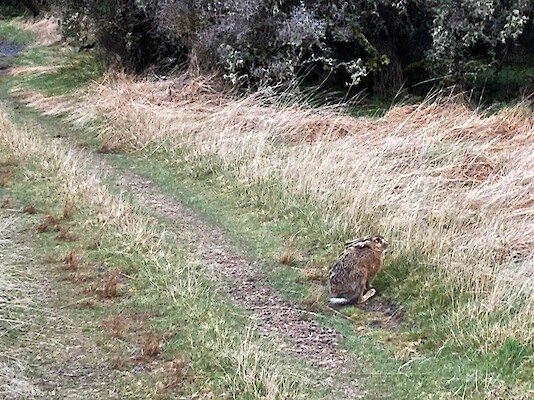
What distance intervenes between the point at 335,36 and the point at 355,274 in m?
8.13

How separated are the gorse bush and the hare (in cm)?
707

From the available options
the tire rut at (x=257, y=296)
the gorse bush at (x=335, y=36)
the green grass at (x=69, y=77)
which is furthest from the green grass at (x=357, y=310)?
the green grass at (x=69, y=77)

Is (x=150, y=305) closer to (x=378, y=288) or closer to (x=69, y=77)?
(x=378, y=288)

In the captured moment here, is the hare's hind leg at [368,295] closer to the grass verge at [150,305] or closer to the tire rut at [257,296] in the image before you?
the tire rut at [257,296]

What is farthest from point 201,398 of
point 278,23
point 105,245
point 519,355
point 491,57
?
point 491,57

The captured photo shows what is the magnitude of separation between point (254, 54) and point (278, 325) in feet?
26.8

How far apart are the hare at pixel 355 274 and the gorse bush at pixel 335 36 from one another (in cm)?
707

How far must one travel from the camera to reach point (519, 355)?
4312 millimetres

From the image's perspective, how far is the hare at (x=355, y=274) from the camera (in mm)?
5348

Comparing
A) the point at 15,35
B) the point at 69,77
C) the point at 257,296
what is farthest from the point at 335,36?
the point at 15,35

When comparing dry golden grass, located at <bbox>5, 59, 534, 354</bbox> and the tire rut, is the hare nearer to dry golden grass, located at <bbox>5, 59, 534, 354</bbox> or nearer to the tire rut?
the tire rut

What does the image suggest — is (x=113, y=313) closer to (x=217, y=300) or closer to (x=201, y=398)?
(x=217, y=300)

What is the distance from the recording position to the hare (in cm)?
535

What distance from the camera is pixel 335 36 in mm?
12727
